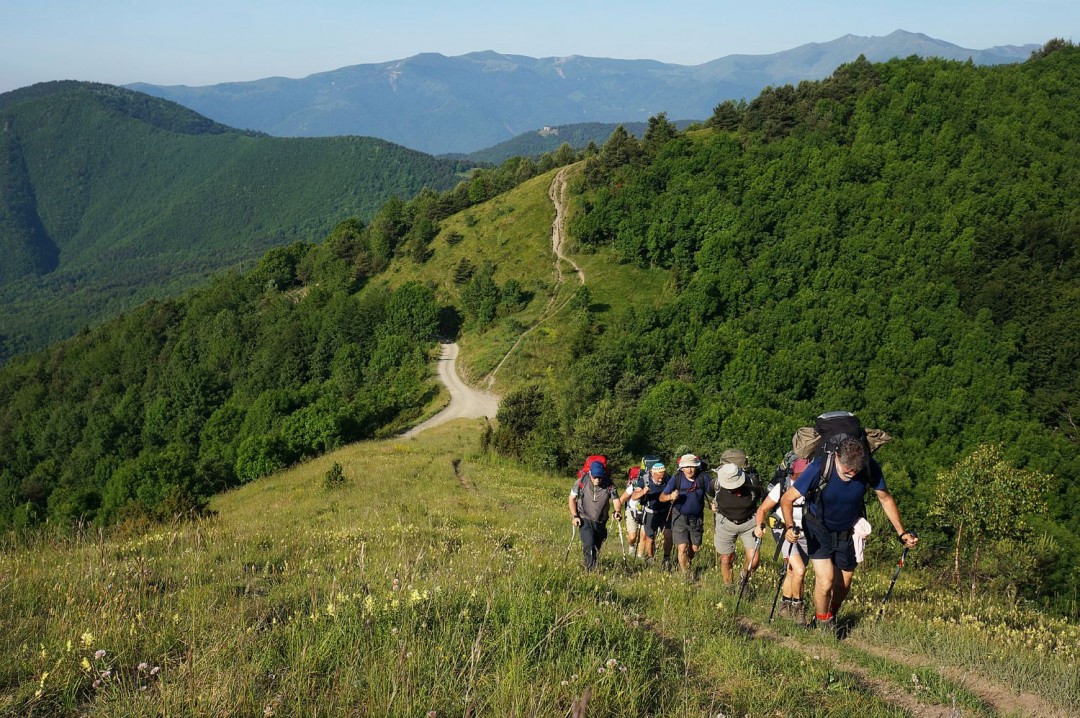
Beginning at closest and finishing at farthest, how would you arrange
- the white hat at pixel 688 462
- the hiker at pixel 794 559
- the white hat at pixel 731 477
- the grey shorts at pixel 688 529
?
1. the hiker at pixel 794 559
2. the white hat at pixel 731 477
3. the white hat at pixel 688 462
4. the grey shorts at pixel 688 529

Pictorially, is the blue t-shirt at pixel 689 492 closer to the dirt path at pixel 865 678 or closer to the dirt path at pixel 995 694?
the dirt path at pixel 865 678

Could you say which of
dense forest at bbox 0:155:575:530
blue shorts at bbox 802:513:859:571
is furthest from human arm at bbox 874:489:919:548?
dense forest at bbox 0:155:575:530

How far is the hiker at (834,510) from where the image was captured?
587 centimetres

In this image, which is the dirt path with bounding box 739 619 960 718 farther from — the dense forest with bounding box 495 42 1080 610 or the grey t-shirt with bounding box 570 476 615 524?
the dense forest with bounding box 495 42 1080 610

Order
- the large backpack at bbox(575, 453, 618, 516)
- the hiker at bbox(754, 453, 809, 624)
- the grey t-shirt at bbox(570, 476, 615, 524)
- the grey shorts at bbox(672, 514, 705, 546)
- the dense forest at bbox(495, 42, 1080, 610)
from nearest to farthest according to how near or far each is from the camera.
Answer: the hiker at bbox(754, 453, 809, 624)
the grey t-shirt at bbox(570, 476, 615, 524)
the large backpack at bbox(575, 453, 618, 516)
the grey shorts at bbox(672, 514, 705, 546)
the dense forest at bbox(495, 42, 1080, 610)

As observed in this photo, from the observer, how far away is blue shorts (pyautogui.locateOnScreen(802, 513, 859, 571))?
20.2ft

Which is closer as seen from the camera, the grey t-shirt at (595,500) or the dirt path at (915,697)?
the dirt path at (915,697)

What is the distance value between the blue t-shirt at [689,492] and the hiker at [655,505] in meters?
0.27

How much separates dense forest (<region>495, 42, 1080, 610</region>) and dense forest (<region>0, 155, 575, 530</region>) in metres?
16.4

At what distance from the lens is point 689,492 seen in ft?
29.3

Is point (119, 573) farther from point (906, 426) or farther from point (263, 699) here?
point (906, 426)

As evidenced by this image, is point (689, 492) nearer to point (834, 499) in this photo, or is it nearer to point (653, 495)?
point (653, 495)

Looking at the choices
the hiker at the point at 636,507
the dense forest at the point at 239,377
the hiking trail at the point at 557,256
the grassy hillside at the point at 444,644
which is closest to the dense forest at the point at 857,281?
the hiking trail at the point at 557,256

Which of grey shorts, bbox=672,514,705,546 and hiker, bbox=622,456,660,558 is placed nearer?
grey shorts, bbox=672,514,705,546
